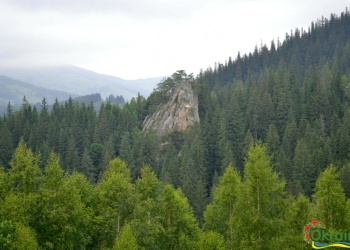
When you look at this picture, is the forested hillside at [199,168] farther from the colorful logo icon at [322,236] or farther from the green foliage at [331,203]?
the colorful logo icon at [322,236]

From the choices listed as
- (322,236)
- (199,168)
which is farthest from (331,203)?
(199,168)

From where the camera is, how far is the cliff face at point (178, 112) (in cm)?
9681

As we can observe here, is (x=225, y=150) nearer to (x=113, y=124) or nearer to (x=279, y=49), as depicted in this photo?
(x=113, y=124)

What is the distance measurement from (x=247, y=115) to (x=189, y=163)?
1057 inches

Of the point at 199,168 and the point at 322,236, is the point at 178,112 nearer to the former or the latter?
the point at 199,168

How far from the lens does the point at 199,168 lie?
257 ft

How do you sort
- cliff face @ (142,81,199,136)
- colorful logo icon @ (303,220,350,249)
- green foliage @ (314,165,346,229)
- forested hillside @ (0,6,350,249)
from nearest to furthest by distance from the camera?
1. colorful logo icon @ (303,220,350,249)
2. green foliage @ (314,165,346,229)
3. forested hillside @ (0,6,350,249)
4. cliff face @ (142,81,199,136)

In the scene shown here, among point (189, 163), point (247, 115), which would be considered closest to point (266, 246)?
point (189, 163)

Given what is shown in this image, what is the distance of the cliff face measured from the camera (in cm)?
9681

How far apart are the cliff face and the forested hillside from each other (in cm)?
305

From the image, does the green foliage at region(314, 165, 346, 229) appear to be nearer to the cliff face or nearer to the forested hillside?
the forested hillside

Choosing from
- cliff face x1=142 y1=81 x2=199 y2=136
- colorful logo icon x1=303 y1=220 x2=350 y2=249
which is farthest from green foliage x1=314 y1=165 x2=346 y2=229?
cliff face x1=142 y1=81 x2=199 y2=136

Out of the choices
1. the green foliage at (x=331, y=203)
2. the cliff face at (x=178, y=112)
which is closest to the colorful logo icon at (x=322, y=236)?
the green foliage at (x=331, y=203)

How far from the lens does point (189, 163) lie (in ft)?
243
